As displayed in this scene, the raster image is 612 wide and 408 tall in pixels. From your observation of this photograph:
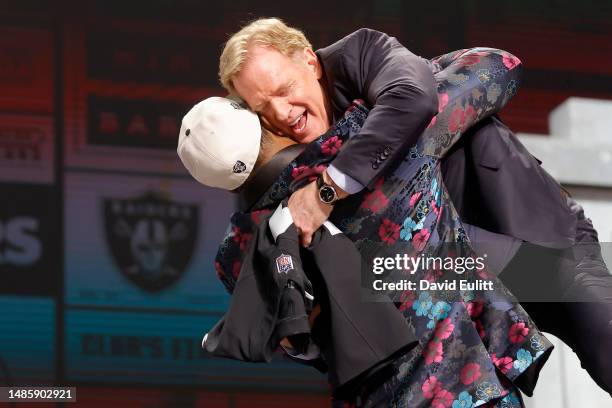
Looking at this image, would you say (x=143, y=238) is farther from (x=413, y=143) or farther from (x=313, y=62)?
(x=413, y=143)

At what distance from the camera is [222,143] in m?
1.80

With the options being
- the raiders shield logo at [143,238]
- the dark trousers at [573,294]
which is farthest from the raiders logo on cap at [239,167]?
the raiders shield logo at [143,238]

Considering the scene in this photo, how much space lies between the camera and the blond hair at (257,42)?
6.11 feet

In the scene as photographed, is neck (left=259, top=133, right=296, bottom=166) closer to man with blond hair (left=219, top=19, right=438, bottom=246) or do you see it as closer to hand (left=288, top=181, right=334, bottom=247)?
man with blond hair (left=219, top=19, right=438, bottom=246)

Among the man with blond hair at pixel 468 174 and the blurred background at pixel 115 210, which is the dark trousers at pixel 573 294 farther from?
the blurred background at pixel 115 210

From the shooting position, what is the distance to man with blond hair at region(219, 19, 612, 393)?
5.86 ft

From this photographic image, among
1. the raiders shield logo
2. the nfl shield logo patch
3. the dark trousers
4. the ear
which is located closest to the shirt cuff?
the nfl shield logo patch

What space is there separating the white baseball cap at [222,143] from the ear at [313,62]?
0.48 feet

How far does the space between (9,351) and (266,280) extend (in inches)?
73.8

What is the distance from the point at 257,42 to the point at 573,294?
0.71 m

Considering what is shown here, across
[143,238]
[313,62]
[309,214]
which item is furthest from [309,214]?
[143,238]

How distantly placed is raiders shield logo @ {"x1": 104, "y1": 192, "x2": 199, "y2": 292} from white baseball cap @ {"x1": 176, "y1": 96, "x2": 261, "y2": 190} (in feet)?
5.37

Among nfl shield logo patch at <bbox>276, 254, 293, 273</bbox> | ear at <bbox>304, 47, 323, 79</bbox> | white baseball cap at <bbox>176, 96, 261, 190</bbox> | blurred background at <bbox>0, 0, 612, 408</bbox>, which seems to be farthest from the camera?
blurred background at <bbox>0, 0, 612, 408</bbox>

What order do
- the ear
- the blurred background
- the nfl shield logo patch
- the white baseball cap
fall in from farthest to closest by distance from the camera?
the blurred background → the ear → the white baseball cap → the nfl shield logo patch
